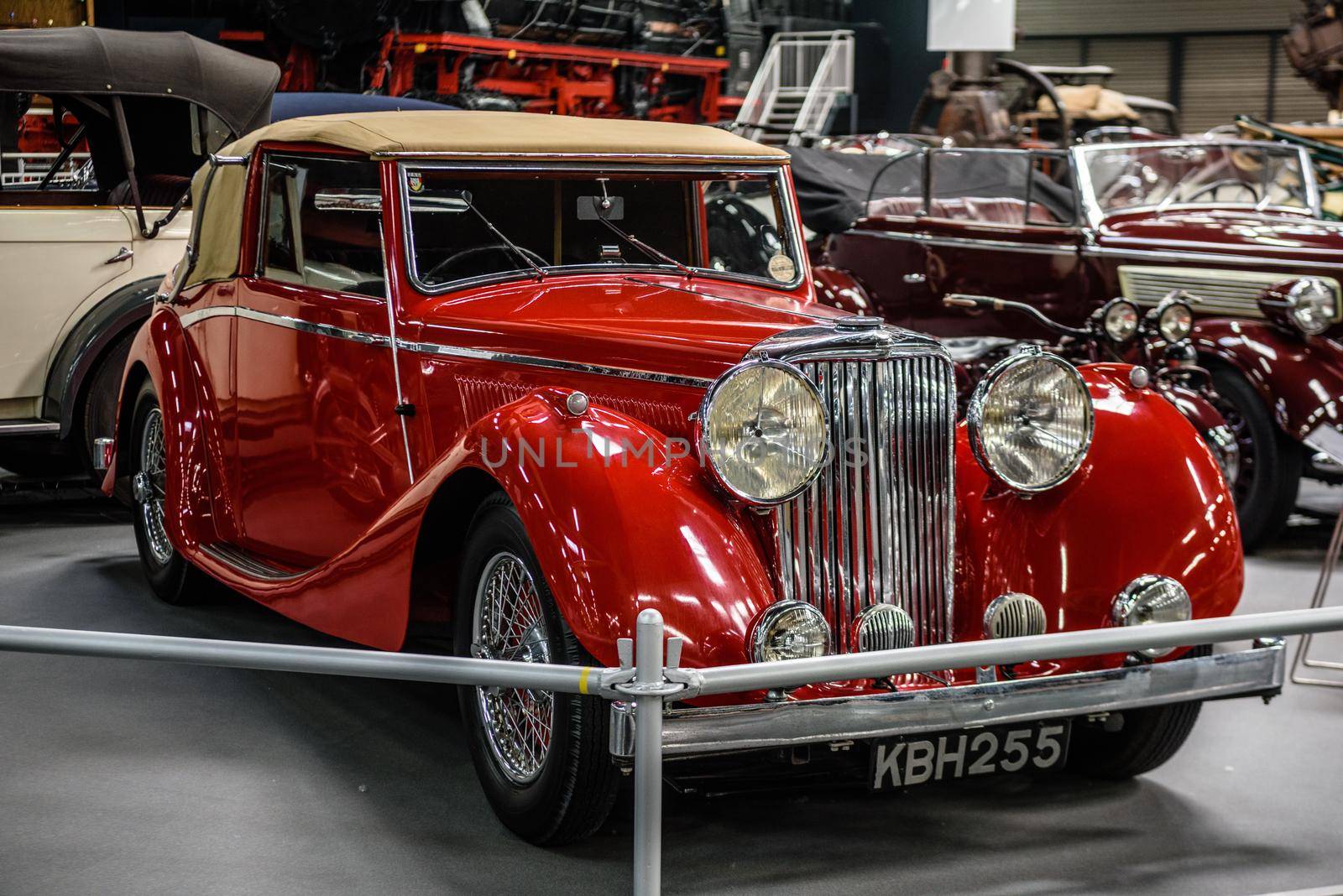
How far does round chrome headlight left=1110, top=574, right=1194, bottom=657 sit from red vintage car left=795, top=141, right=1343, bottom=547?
277 cm

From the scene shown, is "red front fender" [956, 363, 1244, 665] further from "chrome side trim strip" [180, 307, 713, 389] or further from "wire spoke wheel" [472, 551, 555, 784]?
"wire spoke wheel" [472, 551, 555, 784]

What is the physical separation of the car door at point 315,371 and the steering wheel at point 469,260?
0.46 ft

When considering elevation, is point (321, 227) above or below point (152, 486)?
above

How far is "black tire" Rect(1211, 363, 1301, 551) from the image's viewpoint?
5.99m

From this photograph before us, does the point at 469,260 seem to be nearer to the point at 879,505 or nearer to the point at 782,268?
the point at 782,268

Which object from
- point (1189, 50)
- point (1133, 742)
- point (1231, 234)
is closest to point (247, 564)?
point (1133, 742)

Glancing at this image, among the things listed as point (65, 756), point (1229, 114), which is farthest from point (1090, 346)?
point (1229, 114)

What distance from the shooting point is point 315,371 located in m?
4.00

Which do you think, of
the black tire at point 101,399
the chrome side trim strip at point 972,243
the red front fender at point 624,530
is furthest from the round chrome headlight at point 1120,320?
the black tire at point 101,399

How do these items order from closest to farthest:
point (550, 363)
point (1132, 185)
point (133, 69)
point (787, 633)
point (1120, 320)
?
point (787, 633), point (550, 363), point (1120, 320), point (133, 69), point (1132, 185)

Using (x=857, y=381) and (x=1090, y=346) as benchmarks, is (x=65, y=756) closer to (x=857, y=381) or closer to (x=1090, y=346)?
(x=857, y=381)

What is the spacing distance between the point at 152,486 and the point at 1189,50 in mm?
22957

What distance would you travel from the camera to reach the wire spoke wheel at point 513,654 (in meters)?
2.98

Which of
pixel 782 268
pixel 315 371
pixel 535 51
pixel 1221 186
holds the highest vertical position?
pixel 535 51
